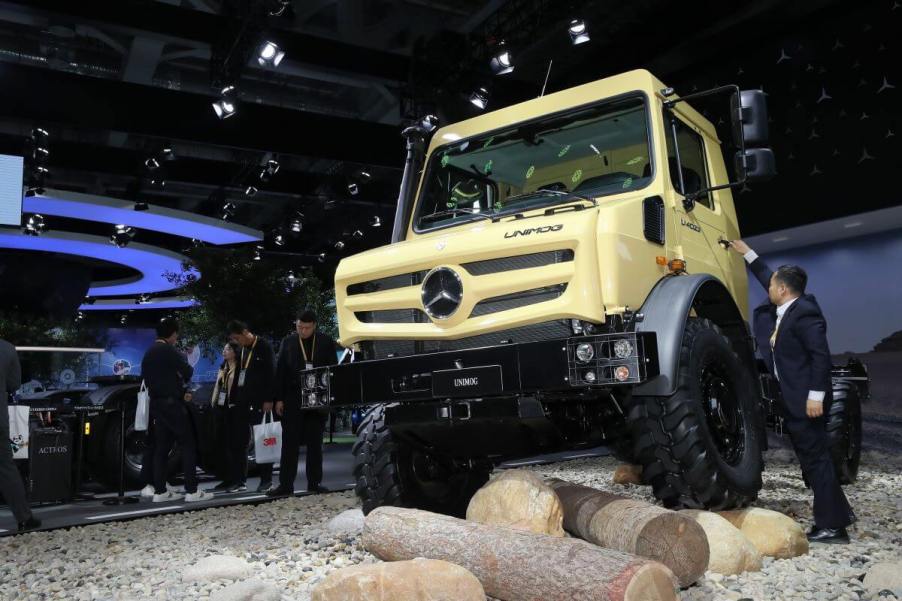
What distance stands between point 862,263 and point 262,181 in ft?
37.0

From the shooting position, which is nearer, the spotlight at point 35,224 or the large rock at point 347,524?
the large rock at point 347,524

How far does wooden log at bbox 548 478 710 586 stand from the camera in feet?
11.5

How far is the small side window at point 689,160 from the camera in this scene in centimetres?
473

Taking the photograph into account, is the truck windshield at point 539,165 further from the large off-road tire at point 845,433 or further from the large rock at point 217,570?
the large off-road tire at point 845,433

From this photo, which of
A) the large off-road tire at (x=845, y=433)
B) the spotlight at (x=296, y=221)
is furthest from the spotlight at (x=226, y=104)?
the large off-road tire at (x=845, y=433)

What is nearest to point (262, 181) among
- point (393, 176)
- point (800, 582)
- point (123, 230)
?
point (393, 176)

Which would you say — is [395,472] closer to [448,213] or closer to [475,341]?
[475,341]

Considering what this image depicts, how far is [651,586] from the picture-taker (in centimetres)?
283

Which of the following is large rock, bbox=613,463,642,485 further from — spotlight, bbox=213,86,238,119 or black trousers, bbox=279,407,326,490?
spotlight, bbox=213,86,238,119

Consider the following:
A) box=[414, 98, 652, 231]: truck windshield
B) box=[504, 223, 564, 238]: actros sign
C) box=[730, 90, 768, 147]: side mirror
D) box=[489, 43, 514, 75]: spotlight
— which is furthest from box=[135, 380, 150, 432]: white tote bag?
box=[489, 43, 514, 75]: spotlight

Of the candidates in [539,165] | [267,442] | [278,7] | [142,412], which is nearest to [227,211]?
[278,7]

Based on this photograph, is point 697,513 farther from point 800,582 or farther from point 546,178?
point 546,178

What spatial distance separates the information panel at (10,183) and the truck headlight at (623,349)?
11301 mm

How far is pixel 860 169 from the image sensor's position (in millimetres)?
9109
